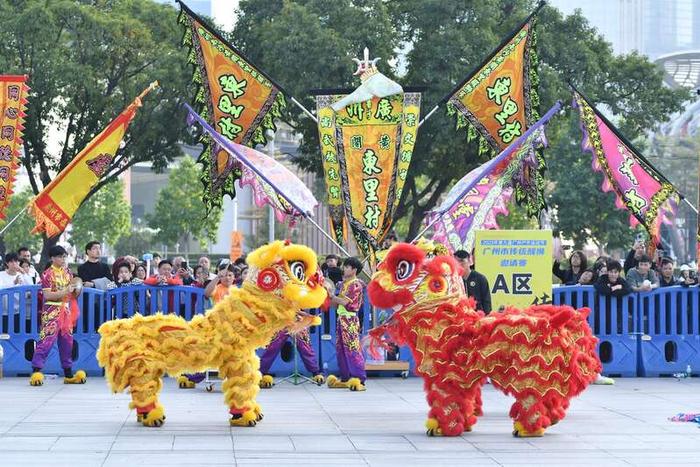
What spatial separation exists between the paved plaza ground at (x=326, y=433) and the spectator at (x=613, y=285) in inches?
72.9

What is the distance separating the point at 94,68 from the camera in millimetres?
29578

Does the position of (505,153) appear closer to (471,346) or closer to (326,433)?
(471,346)

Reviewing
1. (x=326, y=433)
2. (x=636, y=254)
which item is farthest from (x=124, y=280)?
(x=636, y=254)

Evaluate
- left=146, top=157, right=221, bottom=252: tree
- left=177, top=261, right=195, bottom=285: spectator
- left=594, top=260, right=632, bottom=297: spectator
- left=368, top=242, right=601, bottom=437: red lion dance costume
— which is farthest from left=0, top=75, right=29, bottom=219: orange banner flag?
left=146, top=157, right=221, bottom=252: tree

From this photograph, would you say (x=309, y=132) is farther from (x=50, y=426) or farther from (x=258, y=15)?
(x=50, y=426)

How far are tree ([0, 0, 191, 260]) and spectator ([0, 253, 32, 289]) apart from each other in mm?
11557

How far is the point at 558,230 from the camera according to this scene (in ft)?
152

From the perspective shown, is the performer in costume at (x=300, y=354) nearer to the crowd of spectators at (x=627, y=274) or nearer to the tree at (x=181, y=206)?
the crowd of spectators at (x=627, y=274)

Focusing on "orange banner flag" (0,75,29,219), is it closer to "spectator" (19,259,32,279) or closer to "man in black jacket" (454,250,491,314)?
"spectator" (19,259,32,279)

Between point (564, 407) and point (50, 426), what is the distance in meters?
4.47

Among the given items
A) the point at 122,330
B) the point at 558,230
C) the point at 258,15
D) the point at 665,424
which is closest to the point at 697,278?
the point at 665,424

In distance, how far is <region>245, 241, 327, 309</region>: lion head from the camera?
36.6ft

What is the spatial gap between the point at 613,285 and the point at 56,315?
693cm

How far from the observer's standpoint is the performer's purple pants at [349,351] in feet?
48.5
